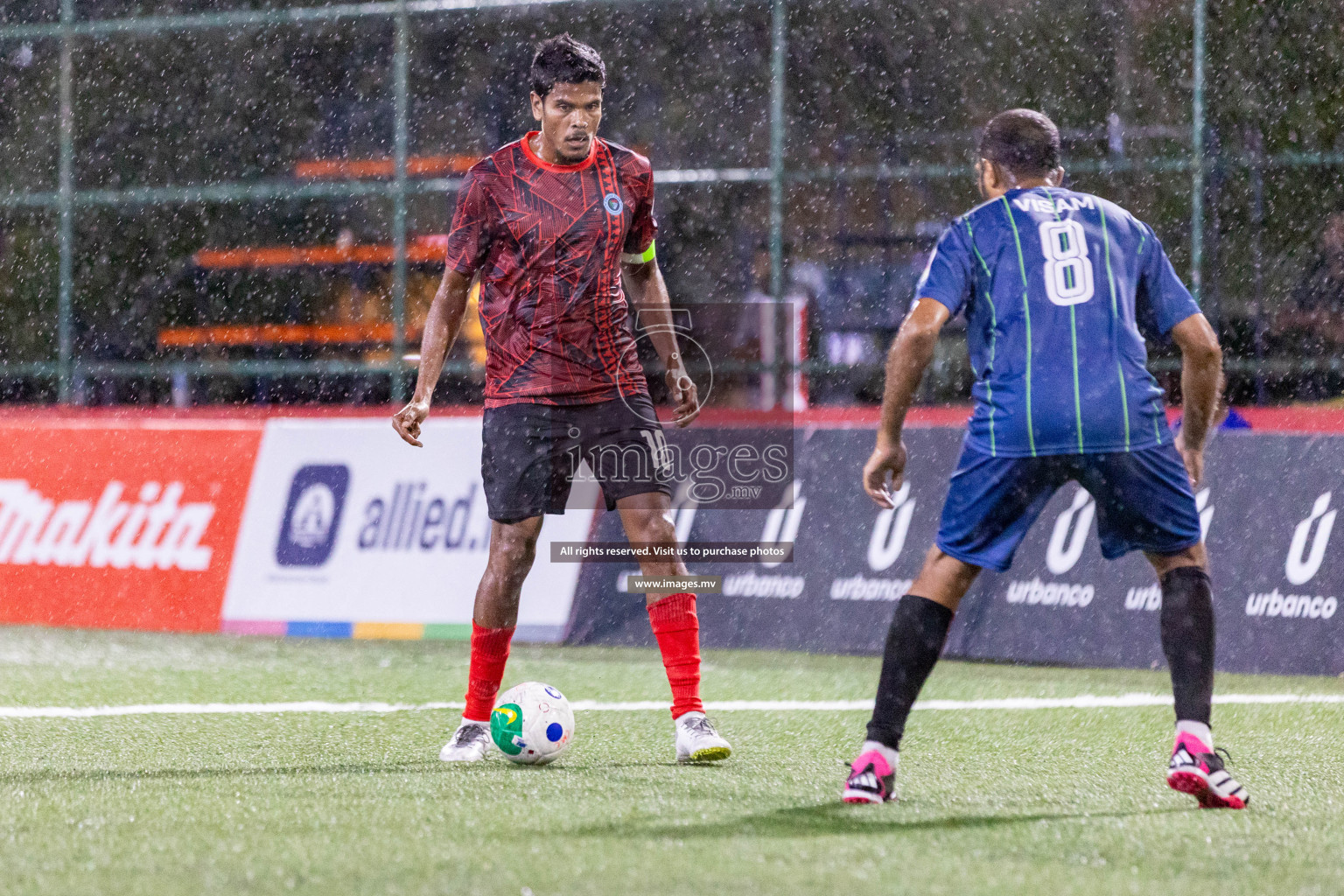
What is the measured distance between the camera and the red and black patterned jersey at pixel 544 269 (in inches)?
209

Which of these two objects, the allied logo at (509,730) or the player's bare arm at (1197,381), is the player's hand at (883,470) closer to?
the player's bare arm at (1197,381)

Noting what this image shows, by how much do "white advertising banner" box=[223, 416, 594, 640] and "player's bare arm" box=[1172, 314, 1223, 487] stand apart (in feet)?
14.7

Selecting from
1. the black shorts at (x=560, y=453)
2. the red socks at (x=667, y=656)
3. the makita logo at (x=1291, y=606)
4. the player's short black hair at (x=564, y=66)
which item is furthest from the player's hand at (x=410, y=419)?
the makita logo at (x=1291, y=606)

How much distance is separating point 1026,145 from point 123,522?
6219 mm

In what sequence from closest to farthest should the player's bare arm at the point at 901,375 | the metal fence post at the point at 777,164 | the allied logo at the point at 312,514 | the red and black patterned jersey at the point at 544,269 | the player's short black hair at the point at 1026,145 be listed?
the player's bare arm at the point at 901,375
the player's short black hair at the point at 1026,145
the red and black patterned jersey at the point at 544,269
the allied logo at the point at 312,514
the metal fence post at the point at 777,164

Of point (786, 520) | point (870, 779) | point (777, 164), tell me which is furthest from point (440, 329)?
point (777, 164)

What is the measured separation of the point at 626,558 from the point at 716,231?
809 cm

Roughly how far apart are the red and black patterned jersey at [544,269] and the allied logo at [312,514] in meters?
3.80

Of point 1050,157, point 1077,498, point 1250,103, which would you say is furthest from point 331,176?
point 1050,157

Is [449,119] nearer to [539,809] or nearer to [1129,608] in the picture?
[1129,608]

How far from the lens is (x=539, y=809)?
14.2 ft

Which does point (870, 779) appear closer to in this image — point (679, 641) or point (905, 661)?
point (905, 661)

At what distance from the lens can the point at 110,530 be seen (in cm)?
922

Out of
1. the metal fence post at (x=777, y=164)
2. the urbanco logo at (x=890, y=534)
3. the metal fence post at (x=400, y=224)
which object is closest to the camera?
the urbanco logo at (x=890, y=534)
